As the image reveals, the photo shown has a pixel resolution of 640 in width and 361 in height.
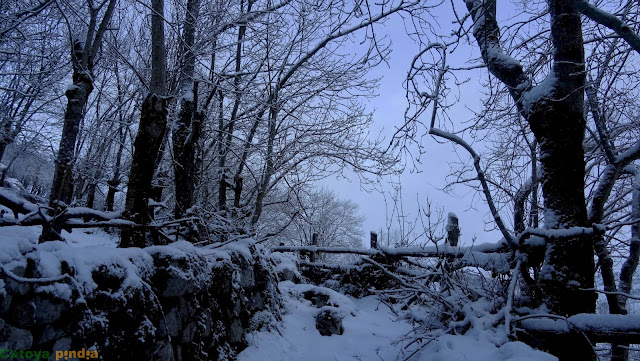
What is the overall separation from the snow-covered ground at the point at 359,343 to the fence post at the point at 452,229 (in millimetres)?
1851

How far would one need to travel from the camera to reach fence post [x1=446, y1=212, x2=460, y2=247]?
656 centimetres

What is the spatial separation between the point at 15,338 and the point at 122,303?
0.68 metres

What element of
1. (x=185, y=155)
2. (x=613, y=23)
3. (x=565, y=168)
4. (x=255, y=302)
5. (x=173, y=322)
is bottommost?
(x=255, y=302)

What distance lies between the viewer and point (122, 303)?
2439 millimetres

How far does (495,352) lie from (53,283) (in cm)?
308

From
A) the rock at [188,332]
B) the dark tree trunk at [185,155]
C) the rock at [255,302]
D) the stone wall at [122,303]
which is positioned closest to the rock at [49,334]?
the stone wall at [122,303]

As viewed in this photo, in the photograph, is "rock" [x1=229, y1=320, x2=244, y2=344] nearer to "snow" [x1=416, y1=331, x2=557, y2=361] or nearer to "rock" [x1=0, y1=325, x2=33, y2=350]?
"snow" [x1=416, y1=331, x2=557, y2=361]

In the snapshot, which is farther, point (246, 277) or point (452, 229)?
point (452, 229)

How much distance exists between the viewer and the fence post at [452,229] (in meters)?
6.56

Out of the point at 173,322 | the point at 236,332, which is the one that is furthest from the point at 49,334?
the point at 236,332

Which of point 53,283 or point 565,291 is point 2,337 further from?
point 565,291

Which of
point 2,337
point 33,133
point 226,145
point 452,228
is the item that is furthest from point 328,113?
point 33,133

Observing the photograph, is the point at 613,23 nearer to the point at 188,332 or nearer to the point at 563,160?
the point at 563,160

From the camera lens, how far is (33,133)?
50.6ft
